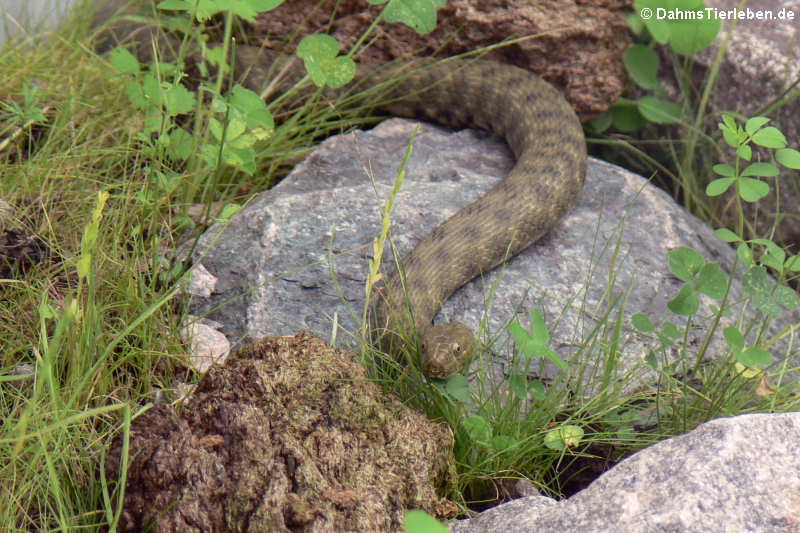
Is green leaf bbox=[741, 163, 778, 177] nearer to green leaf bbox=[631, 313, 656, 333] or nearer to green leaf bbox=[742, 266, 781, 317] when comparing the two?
green leaf bbox=[742, 266, 781, 317]

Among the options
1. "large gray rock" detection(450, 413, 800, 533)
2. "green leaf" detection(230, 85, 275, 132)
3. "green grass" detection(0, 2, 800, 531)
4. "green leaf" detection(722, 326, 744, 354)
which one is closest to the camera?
"large gray rock" detection(450, 413, 800, 533)

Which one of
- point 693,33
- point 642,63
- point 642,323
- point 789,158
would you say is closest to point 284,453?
point 642,323

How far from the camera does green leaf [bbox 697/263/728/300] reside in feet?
9.80

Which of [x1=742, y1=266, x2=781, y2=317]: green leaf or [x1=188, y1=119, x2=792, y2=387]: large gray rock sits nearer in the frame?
[x1=742, y1=266, x2=781, y2=317]: green leaf

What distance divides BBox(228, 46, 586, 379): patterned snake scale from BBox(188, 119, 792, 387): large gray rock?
10 centimetres

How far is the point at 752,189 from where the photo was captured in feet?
9.92

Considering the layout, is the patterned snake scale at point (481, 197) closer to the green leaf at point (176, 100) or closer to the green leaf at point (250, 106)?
the green leaf at point (250, 106)

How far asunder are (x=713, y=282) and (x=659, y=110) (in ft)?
6.27

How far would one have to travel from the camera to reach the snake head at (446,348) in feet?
9.25

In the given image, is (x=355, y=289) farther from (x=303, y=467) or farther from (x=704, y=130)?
(x=704, y=130)

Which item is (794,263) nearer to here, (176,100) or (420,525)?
(420,525)

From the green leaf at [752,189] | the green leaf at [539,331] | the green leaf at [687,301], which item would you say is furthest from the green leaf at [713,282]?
the green leaf at [539,331]

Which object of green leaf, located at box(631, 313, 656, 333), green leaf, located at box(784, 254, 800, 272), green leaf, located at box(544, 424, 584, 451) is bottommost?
green leaf, located at box(544, 424, 584, 451)

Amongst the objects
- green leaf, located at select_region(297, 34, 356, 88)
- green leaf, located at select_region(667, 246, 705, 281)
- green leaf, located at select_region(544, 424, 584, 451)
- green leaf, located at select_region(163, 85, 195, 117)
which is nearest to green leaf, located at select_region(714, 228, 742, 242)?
green leaf, located at select_region(667, 246, 705, 281)
